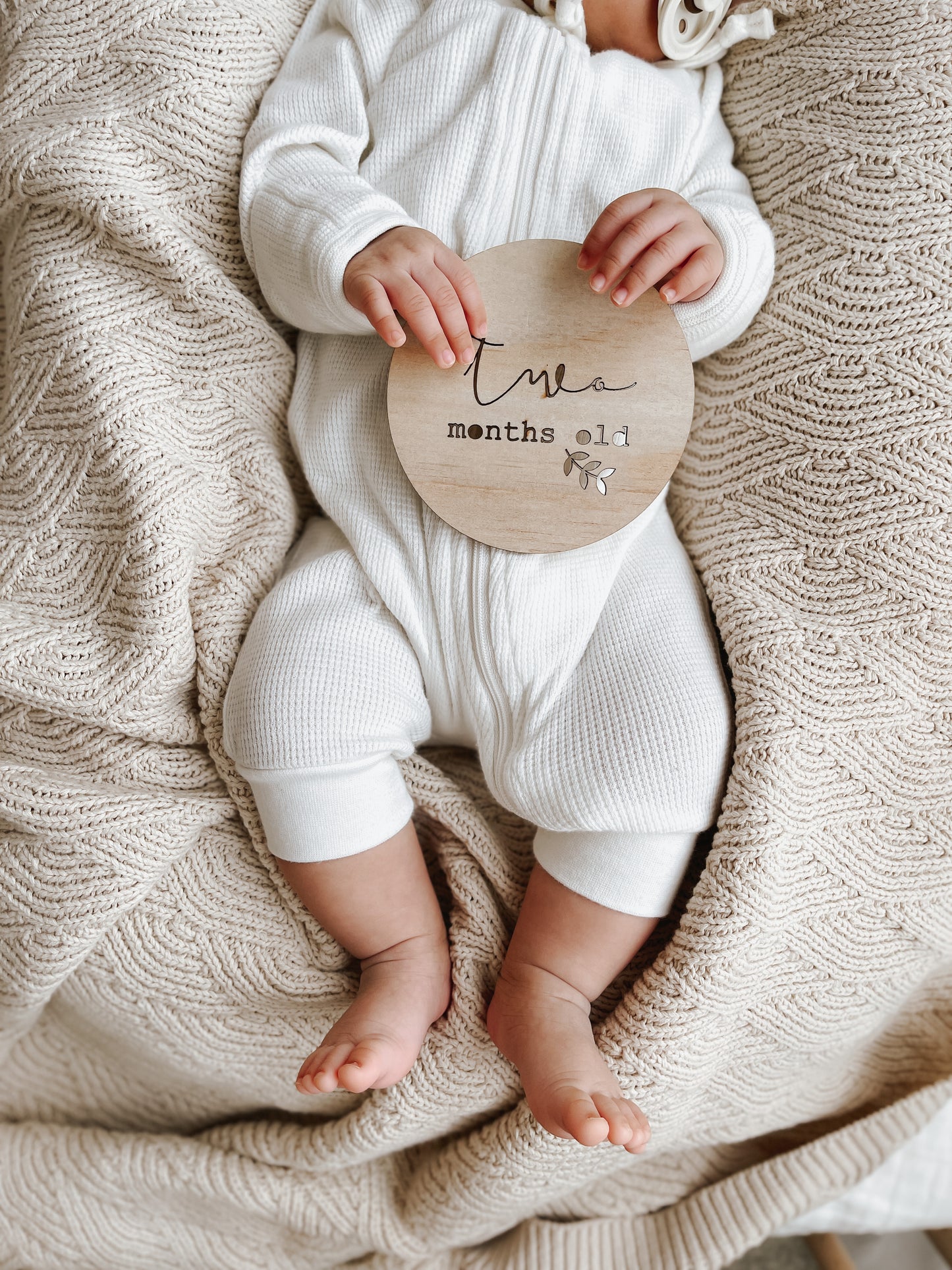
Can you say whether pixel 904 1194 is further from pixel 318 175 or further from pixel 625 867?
pixel 318 175

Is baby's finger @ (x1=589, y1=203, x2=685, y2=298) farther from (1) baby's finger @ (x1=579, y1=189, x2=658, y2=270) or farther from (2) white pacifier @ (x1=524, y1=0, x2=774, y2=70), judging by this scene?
(2) white pacifier @ (x1=524, y1=0, x2=774, y2=70)

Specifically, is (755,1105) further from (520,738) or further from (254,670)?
(254,670)

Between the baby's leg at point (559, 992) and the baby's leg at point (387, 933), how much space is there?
0.22ft

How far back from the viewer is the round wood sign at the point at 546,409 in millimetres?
762

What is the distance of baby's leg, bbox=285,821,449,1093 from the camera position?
29.0 inches

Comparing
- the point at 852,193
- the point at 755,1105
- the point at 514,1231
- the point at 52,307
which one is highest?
the point at 852,193

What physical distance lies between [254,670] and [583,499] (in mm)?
313

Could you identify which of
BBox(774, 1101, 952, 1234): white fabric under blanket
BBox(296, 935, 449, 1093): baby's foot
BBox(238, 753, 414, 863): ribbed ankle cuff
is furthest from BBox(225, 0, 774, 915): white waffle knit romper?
BBox(774, 1101, 952, 1234): white fabric under blanket

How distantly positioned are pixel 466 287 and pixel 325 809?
440 millimetres

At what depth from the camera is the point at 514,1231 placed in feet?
3.18

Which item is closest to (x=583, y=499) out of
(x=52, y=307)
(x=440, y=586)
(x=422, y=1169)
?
(x=440, y=586)

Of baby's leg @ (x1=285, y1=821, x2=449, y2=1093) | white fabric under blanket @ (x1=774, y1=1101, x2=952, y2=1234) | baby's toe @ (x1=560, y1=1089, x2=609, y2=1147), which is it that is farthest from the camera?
white fabric under blanket @ (x1=774, y1=1101, x2=952, y2=1234)

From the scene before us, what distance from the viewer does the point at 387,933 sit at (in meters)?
0.79

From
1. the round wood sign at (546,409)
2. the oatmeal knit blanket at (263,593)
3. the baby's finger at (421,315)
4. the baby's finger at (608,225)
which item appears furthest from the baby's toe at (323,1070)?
the baby's finger at (608,225)
